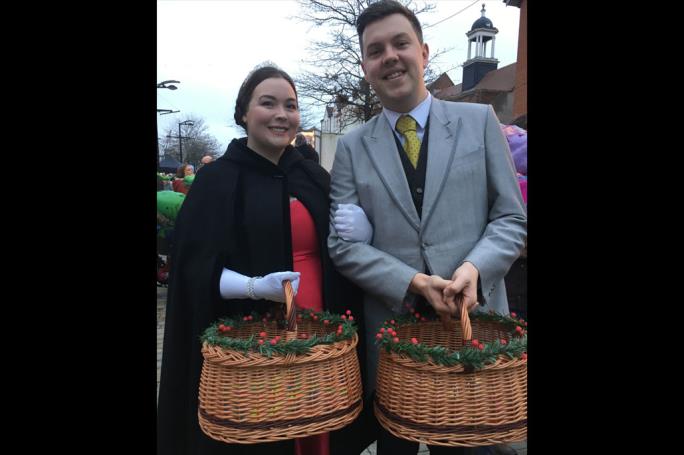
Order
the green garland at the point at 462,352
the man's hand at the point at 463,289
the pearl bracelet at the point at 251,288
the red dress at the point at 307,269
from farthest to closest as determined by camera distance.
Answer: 1. the red dress at the point at 307,269
2. the pearl bracelet at the point at 251,288
3. the man's hand at the point at 463,289
4. the green garland at the point at 462,352

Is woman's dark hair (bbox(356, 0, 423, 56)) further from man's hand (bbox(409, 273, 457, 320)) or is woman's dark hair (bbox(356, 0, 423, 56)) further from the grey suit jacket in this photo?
man's hand (bbox(409, 273, 457, 320))

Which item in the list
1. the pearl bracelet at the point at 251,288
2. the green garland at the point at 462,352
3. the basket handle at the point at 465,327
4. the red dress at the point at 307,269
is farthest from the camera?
the red dress at the point at 307,269

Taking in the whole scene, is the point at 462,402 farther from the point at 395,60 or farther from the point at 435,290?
the point at 395,60

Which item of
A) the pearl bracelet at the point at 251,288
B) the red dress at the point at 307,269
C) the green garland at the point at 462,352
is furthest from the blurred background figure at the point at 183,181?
the green garland at the point at 462,352

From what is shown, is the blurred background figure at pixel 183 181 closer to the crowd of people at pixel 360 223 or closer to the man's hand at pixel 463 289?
the crowd of people at pixel 360 223

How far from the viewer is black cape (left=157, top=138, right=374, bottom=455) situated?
74.4 inches

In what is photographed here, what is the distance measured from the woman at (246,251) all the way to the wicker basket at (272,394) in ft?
1.61

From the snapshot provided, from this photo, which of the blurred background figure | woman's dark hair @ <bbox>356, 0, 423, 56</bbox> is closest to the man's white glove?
woman's dark hair @ <bbox>356, 0, 423, 56</bbox>

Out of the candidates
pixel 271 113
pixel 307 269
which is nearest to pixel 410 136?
pixel 271 113

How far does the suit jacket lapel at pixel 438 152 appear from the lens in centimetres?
174
